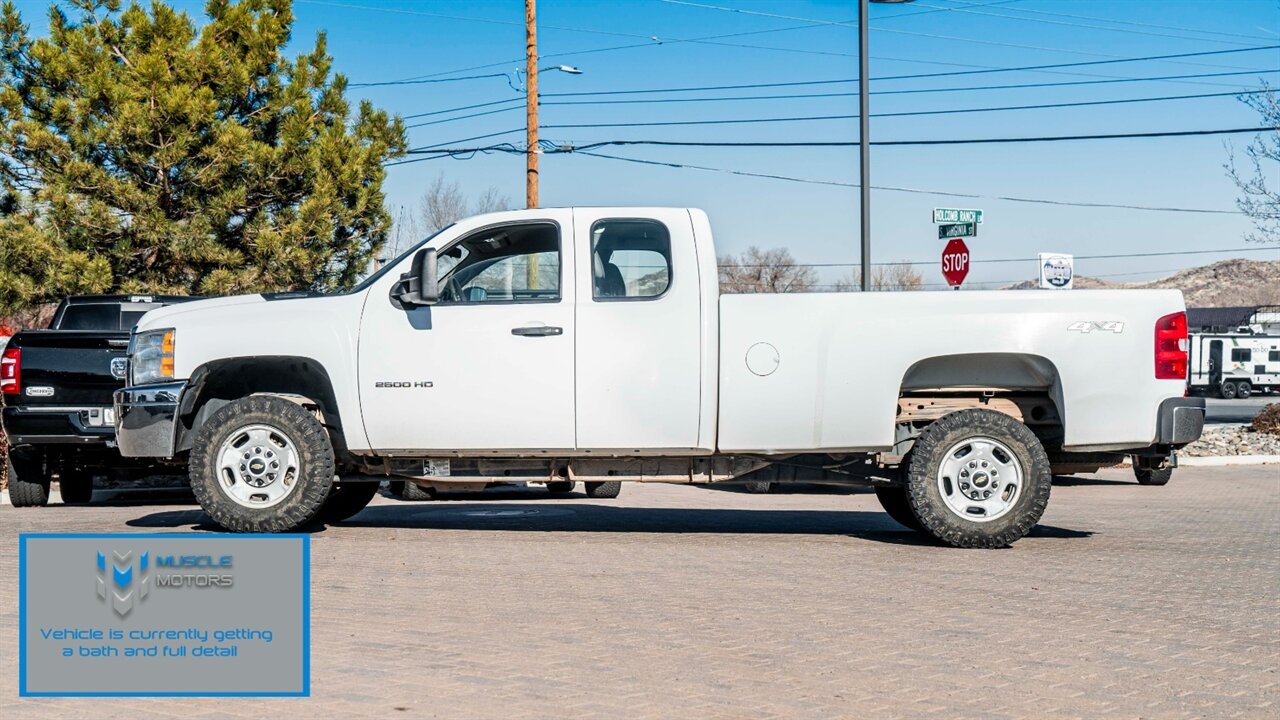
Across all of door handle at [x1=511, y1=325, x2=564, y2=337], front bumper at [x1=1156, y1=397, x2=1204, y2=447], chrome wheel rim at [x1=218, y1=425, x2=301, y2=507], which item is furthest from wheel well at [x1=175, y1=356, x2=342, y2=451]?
front bumper at [x1=1156, y1=397, x2=1204, y2=447]

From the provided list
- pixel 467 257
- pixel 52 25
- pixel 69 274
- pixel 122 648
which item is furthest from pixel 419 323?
pixel 52 25

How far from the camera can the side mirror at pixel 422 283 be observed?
9445mm

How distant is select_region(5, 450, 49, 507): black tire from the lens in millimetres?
12570

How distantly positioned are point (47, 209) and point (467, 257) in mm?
12965

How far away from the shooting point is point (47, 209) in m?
20.4

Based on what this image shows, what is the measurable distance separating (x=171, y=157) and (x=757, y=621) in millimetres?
15307

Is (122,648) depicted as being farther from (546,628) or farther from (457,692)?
(546,628)

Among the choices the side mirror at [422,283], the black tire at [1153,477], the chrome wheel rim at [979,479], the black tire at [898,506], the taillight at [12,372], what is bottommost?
the black tire at [1153,477]

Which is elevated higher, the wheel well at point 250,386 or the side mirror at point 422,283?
the side mirror at point 422,283

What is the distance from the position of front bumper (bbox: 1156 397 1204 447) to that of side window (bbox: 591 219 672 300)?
3.42 metres

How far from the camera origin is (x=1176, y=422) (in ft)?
31.0

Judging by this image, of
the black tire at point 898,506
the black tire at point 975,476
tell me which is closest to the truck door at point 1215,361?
the black tire at point 898,506

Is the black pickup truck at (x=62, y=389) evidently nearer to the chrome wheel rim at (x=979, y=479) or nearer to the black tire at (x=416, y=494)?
the black tire at (x=416, y=494)

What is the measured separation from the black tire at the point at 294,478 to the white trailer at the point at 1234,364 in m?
49.8
